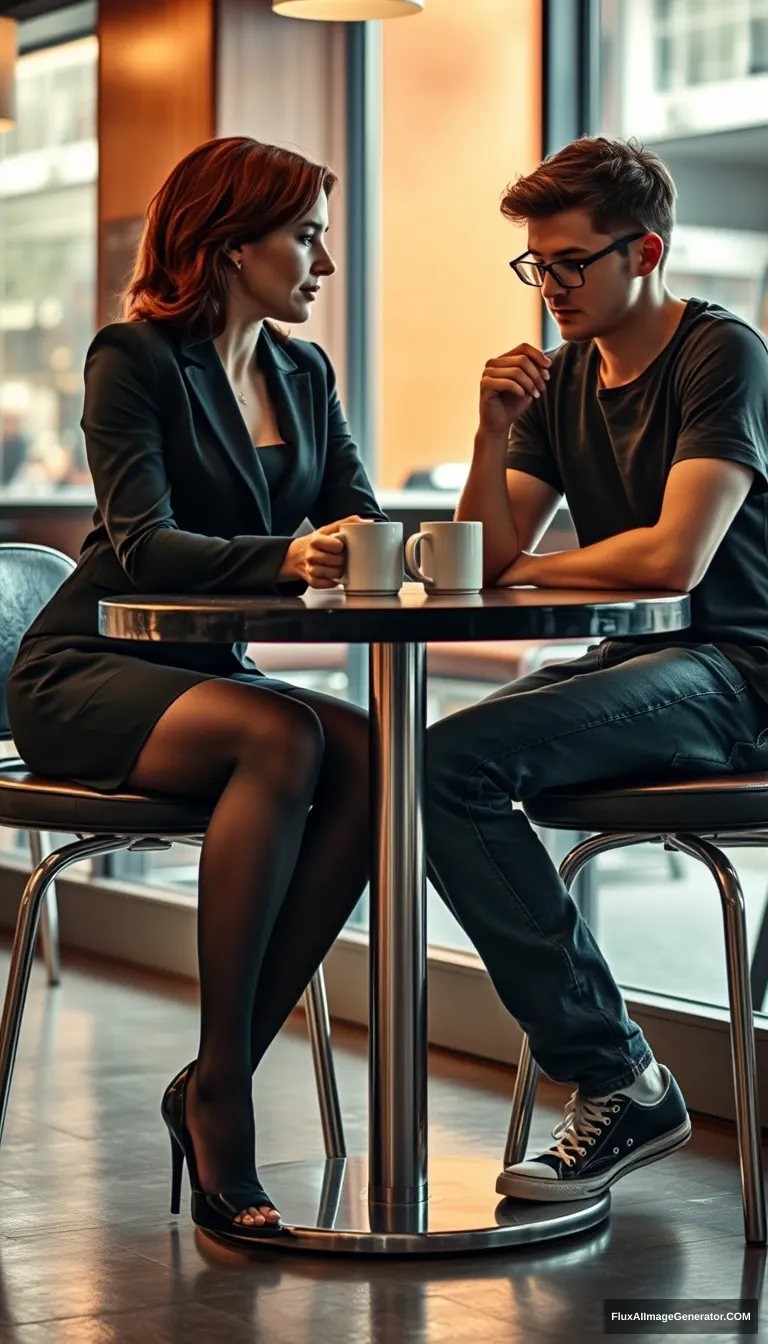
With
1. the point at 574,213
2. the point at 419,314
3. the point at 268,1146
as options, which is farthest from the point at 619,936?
the point at 574,213

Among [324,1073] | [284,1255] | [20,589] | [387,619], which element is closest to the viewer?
[387,619]

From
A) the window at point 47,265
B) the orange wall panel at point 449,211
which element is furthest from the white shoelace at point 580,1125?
the window at point 47,265

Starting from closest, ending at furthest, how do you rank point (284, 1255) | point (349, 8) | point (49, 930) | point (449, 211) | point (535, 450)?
point (284, 1255) < point (535, 450) < point (349, 8) < point (449, 211) < point (49, 930)

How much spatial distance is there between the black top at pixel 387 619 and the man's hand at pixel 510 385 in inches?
19.0

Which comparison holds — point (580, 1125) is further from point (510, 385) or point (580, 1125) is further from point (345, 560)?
point (510, 385)

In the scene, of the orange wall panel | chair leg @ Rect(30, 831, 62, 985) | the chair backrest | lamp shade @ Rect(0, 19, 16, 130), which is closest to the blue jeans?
the chair backrest

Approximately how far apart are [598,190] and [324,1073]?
113 cm

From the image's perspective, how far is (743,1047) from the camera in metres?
2.29

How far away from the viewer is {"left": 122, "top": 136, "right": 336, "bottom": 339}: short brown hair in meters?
2.53

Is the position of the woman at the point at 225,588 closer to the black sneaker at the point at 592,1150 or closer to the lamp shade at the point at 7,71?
the black sneaker at the point at 592,1150

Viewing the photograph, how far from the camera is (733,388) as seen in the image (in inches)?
94.4

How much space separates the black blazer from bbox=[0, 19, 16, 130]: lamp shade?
2.20 meters

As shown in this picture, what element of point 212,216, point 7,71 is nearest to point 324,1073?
point 212,216

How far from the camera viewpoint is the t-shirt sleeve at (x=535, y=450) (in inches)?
107
